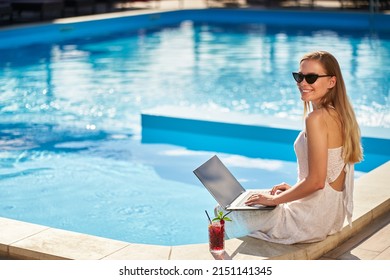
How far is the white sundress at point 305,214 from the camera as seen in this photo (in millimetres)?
3824

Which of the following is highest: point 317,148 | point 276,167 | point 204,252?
point 317,148

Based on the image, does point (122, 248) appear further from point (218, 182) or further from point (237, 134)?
point (237, 134)

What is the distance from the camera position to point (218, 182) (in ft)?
13.4

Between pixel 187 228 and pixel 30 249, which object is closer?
pixel 30 249

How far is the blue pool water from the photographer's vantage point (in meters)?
6.01

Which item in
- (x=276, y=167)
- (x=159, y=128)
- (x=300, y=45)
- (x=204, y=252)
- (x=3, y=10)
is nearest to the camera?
(x=204, y=252)

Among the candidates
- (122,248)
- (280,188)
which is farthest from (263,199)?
(122,248)

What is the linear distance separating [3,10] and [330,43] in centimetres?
602

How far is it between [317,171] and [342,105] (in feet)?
1.07

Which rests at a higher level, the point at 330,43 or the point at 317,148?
the point at 317,148

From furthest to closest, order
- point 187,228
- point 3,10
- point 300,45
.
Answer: point 3,10 < point 300,45 < point 187,228
